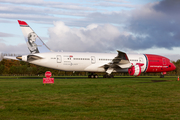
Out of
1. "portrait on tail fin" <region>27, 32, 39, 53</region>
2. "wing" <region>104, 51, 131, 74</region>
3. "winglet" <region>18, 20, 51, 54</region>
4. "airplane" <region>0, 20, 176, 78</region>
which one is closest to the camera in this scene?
"airplane" <region>0, 20, 176, 78</region>

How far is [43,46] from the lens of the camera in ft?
121

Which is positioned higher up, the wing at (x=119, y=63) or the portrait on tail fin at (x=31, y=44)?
the portrait on tail fin at (x=31, y=44)

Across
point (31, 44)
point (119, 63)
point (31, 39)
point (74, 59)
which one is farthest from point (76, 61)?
point (31, 39)

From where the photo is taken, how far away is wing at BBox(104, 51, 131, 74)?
36.8 metres

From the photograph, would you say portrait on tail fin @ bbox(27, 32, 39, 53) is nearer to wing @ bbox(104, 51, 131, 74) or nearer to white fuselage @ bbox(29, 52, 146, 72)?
white fuselage @ bbox(29, 52, 146, 72)

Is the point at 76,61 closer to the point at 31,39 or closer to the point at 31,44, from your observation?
the point at 31,44

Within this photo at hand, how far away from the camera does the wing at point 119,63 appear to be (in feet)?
A: 121

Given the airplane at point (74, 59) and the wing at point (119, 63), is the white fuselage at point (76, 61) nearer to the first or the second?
the airplane at point (74, 59)

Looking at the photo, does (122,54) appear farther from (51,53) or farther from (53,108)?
(53,108)

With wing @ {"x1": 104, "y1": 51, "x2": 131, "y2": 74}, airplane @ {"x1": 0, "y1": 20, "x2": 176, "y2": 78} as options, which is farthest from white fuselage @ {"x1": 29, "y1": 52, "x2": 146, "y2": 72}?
wing @ {"x1": 104, "y1": 51, "x2": 131, "y2": 74}

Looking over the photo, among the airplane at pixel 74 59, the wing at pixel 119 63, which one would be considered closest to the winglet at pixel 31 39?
the airplane at pixel 74 59

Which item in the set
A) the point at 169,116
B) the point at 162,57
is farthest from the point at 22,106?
the point at 162,57

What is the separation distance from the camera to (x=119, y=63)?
1468 inches

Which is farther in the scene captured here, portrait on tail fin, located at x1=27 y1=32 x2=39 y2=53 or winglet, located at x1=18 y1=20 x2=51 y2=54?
portrait on tail fin, located at x1=27 y1=32 x2=39 y2=53
